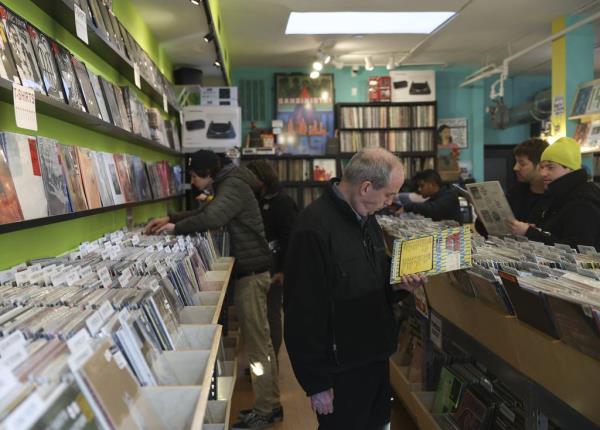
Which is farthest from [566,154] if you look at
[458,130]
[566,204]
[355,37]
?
[458,130]

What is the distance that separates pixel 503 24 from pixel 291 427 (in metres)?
5.35

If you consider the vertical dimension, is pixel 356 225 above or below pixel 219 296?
above

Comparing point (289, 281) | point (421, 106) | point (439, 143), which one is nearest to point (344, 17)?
point (421, 106)

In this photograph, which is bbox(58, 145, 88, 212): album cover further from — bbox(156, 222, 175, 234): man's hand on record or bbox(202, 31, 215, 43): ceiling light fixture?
bbox(202, 31, 215, 43): ceiling light fixture

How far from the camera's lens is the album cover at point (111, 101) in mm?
2652

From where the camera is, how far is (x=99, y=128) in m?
2.71

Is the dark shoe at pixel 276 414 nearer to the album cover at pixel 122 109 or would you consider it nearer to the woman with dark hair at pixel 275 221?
the woman with dark hair at pixel 275 221

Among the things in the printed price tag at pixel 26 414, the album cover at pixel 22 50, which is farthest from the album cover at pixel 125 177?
the printed price tag at pixel 26 414

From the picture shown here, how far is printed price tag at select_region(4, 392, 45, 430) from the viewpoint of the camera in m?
0.69

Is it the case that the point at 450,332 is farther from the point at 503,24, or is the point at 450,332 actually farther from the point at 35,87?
the point at 503,24

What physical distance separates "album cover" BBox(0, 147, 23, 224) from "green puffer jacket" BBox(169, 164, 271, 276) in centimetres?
144

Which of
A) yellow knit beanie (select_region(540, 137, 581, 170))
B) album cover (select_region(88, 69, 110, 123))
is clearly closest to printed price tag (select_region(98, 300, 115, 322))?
album cover (select_region(88, 69, 110, 123))

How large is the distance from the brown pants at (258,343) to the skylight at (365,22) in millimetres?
3560

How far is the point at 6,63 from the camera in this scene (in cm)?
161
